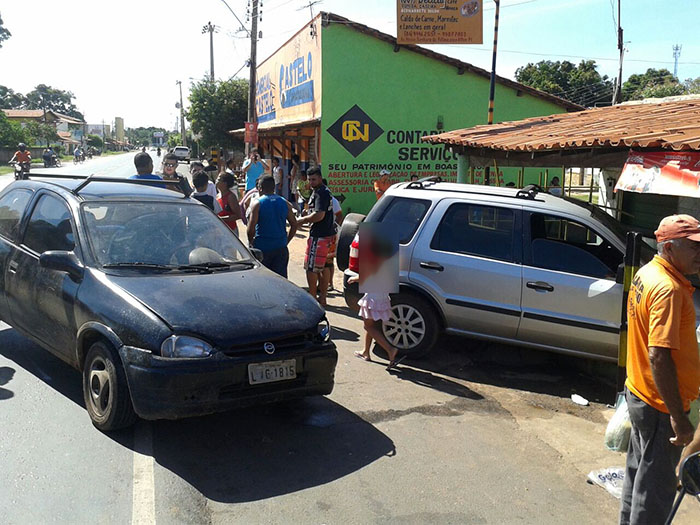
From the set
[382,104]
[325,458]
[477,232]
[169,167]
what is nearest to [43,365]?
[325,458]

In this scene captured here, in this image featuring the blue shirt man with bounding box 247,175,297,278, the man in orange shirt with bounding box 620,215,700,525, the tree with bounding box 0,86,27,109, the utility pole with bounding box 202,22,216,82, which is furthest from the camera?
the tree with bounding box 0,86,27,109

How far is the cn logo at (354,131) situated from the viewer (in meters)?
17.2

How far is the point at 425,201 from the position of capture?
645 cm

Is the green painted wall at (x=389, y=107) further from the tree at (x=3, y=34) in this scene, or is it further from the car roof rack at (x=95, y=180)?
the tree at (x=3, y=34)

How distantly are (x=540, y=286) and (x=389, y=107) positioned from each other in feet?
41.1

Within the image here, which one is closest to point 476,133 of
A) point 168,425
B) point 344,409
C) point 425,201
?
point 425,201

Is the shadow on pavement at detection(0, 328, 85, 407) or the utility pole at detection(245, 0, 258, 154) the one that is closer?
the shadow on pavement at detection(0, 328, 85, 407)

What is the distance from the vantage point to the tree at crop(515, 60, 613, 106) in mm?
54969

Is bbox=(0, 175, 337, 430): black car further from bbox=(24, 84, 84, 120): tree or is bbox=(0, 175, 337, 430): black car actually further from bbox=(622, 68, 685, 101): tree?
bbox=(24, 84, 84, 120): tree

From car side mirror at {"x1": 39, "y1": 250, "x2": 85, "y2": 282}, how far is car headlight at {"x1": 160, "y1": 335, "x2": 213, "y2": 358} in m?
1.12

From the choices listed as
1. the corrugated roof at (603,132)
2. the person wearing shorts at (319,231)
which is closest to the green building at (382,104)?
the corrugated roof at (603,132)

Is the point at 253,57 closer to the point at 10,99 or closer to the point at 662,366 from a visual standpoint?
the point at 662,366

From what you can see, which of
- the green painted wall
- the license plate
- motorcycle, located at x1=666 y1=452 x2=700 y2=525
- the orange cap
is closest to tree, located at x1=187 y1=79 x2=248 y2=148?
the green painted wall

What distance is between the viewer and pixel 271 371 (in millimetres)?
4180
